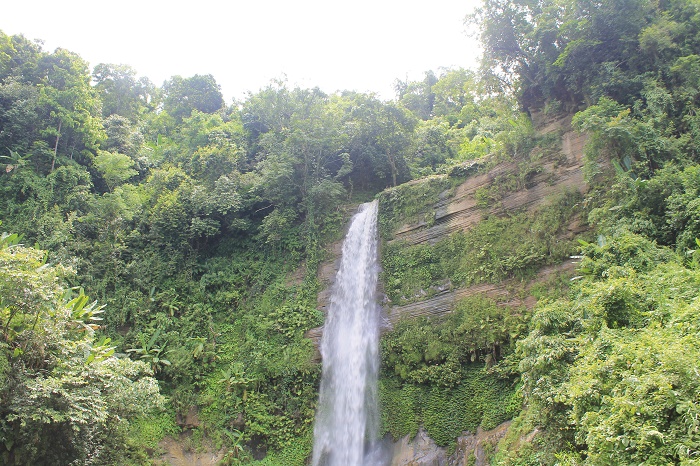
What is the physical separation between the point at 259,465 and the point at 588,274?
9947 mm

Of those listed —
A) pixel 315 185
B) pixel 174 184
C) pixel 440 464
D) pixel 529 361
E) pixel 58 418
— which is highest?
pixel 174 184

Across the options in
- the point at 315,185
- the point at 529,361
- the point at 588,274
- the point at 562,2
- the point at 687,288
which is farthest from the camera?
the point at 315,185

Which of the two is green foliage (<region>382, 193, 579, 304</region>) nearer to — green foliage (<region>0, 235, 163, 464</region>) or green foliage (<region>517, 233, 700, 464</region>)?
green foliage (<region>517, 233, 700, 464</region>)

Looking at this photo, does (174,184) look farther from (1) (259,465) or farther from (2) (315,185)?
(1) (259,465)

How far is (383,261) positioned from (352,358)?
326cm

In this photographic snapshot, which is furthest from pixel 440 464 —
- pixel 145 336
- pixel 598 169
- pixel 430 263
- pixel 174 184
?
pixel 174 184

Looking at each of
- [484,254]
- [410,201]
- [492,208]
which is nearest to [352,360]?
[484,254]

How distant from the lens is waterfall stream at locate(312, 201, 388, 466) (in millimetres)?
12344

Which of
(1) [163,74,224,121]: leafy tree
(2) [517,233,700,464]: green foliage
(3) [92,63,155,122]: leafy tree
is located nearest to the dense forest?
(2) [517,233,700,464]: green foliage

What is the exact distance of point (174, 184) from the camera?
19.0 meters

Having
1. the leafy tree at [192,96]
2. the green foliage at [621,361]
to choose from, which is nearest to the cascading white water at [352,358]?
the green foliage at [621,361]

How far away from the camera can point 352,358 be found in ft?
44.8

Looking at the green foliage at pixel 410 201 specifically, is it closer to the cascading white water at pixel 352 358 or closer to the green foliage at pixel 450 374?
the cascading white water at pixel 352 358

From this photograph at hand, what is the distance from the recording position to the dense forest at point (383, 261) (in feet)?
23.6
